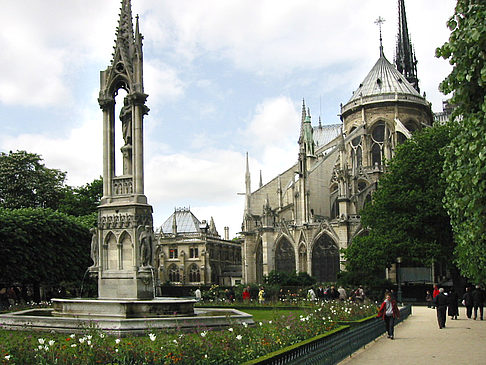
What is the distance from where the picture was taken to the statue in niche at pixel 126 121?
17.8m

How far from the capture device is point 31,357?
8.34m

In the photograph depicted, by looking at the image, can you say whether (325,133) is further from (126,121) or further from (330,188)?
(126,121)

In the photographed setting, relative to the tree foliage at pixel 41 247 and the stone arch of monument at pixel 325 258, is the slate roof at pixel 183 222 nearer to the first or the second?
the stone arch of monument at pixel 325 258

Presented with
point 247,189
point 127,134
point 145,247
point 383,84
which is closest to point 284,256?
point 247,189

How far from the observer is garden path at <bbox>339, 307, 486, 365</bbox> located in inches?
541

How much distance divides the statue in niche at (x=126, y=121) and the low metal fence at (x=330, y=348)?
8.01 m

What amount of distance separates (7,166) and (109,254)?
3283cm

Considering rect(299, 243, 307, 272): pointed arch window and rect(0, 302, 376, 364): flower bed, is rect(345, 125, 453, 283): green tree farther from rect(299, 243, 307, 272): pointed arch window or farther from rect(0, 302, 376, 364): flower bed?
rect(0, 302, 376, 364): flower bed

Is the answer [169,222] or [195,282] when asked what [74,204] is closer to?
[195,282]

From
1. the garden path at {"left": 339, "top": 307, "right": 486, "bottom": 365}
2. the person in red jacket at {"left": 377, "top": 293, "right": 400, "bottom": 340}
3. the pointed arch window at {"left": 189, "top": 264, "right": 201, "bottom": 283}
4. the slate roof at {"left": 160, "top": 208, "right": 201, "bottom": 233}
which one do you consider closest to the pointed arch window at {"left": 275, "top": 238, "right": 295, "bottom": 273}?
the pointed arch window at {"left": 189, "top": 264, "right": 201, "bottom": 283}

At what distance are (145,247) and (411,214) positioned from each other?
82.4 feet

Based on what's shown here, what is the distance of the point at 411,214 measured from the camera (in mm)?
37969

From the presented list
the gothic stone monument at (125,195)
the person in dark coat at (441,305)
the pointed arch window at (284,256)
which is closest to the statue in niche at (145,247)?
the gothic stone monument at (125,195)

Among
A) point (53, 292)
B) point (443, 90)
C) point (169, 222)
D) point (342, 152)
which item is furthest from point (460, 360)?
point (169, 222)
